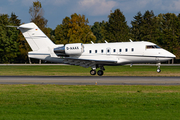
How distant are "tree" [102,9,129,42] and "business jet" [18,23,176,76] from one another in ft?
174

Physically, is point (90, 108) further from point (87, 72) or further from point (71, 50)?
point (87, 72)

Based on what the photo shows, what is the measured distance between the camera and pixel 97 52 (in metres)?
30.8

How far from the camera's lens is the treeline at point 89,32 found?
7725cm

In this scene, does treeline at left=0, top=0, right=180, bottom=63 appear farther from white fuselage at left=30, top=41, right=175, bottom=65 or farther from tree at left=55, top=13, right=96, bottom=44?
white fuselage at left=30, top=41, right=175, bottom=65

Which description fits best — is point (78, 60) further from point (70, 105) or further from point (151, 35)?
point (151, 35)

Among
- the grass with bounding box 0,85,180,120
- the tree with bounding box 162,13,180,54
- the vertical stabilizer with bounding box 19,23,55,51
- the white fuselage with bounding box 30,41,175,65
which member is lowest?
the grass with bounding box 0,85,180,120

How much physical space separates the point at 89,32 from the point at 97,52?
155 ft

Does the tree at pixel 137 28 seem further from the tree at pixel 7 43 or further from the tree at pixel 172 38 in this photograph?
the tree at pixel 7 43

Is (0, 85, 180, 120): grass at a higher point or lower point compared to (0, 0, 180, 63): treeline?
lower

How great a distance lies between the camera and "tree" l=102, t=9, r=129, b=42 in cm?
8442

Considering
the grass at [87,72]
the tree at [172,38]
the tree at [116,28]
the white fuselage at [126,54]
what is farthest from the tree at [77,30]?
the white fuselage at [126,54]

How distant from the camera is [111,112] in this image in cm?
1009

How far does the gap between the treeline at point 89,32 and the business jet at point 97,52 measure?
128ft

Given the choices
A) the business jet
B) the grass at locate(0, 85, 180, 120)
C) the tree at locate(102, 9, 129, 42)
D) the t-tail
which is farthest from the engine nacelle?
the tree at locate(102, 9, 129, 42)
